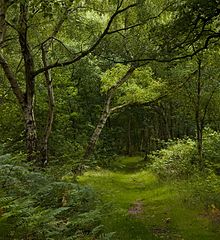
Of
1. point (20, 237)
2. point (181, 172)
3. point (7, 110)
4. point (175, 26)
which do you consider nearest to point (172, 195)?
point (181, 172)

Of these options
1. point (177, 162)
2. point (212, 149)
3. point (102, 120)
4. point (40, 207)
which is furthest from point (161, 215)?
point (212, 149)

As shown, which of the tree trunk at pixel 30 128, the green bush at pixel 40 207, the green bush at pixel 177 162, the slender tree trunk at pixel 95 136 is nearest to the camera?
the green bush at pixel 40 207

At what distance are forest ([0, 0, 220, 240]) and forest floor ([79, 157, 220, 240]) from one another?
53 mm

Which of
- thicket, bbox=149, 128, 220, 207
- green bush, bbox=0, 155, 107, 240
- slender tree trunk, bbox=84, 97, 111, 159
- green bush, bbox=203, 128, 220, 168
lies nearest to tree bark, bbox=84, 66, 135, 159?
slender tree trunk, bbox=84, 97, 111, 159

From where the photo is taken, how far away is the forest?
1004 cm

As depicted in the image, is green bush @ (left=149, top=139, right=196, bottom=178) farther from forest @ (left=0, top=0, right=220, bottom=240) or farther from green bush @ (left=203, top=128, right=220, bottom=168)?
green bush @ (left=203, top=128, right=220, bottom=168)

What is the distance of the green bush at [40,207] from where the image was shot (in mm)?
7512

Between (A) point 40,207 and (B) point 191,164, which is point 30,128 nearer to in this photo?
(A) point 40,207

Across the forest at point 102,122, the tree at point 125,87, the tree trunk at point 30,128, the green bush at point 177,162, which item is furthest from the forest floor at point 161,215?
the tree at point 125,87

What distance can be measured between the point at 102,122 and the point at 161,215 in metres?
8.04

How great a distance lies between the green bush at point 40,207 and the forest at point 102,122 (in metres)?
0.03

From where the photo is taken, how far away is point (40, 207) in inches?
362

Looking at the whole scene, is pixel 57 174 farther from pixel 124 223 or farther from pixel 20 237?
pixel 20 237

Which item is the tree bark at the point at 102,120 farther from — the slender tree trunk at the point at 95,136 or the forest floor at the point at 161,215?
the forest floor at the point at 161,215
